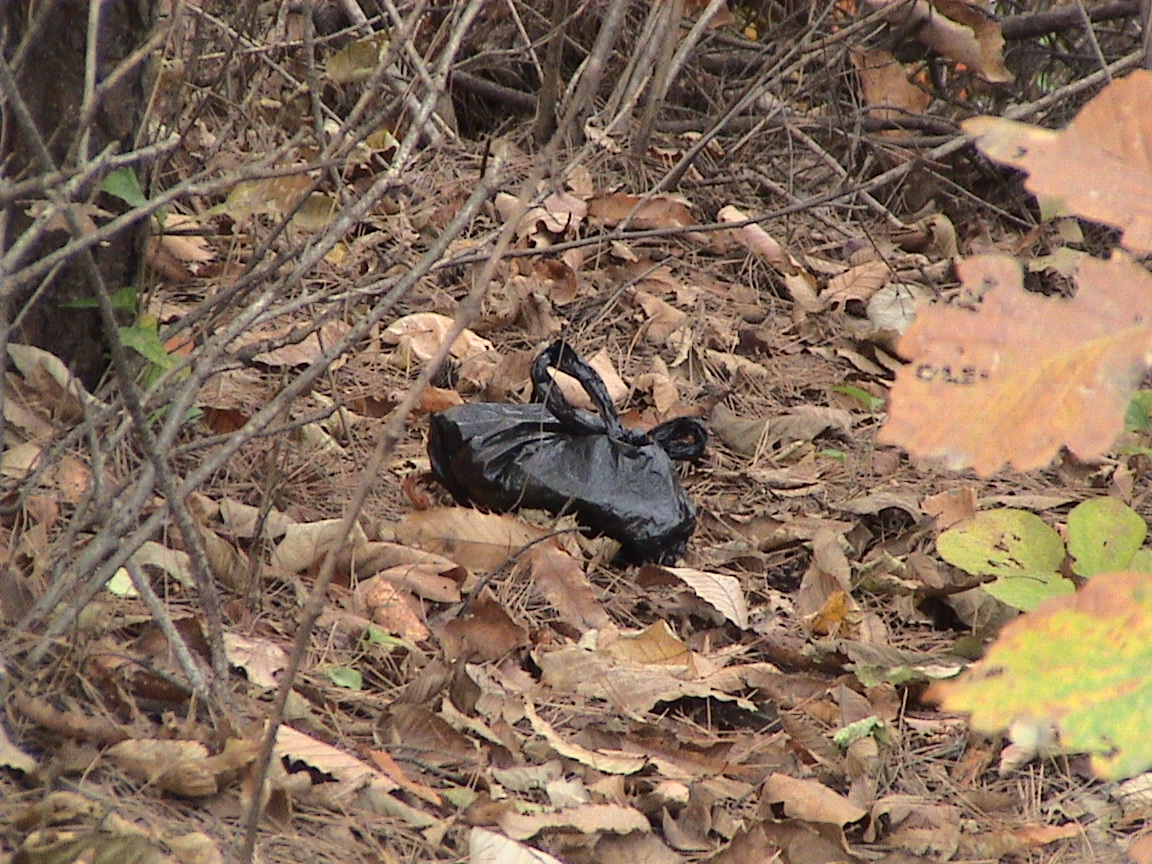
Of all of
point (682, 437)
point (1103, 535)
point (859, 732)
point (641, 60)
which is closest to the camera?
point (859, 732)

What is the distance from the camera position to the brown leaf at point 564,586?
2.52m

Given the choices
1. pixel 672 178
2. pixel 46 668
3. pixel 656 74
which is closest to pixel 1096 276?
pixel 46 668

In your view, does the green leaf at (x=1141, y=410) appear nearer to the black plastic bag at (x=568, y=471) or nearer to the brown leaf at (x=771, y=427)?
the brown leaf at (x=771, y=427)

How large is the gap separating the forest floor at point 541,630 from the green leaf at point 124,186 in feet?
0.69

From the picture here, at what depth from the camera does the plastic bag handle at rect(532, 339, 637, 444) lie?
9.56 ft

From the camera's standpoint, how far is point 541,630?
246 cm

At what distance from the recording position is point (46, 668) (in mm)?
1774

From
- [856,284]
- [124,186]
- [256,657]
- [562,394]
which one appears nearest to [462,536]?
[562,394]

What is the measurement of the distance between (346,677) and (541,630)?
45 centimetres

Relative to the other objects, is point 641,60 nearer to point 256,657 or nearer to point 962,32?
point 962,32

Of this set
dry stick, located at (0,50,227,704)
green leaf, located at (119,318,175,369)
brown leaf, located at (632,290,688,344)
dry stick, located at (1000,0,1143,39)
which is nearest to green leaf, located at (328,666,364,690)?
dry stick, located at (0,50,227,704)

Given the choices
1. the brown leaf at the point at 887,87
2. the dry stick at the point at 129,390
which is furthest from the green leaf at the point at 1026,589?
the brown leaf at the point at 887,87

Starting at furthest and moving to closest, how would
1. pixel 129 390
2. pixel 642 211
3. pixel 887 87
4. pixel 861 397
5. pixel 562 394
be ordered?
1. pixel 887 87
2. pixel 642 211
3. pixel 861 397
4. pixel 562 394
5. pixel 129 390

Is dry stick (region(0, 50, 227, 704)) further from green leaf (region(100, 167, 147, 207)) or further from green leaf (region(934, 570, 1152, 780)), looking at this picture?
green leaf (region(934, 570, 1152, 780))
